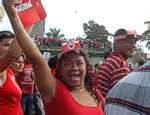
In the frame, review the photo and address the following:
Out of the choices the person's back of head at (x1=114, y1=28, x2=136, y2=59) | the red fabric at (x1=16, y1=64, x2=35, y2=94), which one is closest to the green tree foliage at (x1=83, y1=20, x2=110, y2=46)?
the red fabric at (x1=16, y1=64, x2=35, y2=94)

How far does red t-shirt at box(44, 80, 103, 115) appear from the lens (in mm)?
3070

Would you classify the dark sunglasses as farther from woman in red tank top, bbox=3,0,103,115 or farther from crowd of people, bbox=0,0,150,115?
woman in red tank top, bbox=3,0,103,115

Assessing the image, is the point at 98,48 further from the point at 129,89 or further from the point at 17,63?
the point at 129,89

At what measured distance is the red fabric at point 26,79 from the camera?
28.2ft

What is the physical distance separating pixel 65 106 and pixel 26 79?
569cm

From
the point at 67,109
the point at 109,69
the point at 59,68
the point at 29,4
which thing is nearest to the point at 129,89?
the point at 67,109

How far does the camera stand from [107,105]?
1565 mm

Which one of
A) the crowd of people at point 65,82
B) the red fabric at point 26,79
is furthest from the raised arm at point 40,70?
the red fabric at point 26,79

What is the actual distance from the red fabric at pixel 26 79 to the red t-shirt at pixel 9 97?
4.30 m

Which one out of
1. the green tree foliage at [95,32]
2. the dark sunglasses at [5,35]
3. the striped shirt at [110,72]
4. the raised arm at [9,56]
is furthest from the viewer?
the green tree foliage at [95,32]

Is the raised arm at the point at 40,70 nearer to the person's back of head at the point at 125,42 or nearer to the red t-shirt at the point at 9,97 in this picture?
the red t-shirt at the point at 9,97

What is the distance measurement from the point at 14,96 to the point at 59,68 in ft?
2.97

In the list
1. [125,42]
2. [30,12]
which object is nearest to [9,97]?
[30,12]

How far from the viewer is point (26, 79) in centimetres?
872
